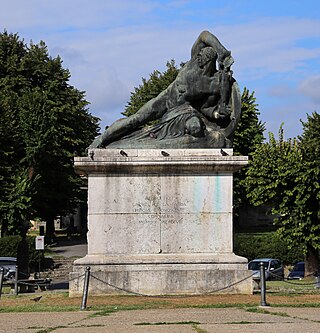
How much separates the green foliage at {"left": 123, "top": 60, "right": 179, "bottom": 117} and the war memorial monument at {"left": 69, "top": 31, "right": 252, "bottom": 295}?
49006mm

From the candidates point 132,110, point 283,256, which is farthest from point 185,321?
point 132,110

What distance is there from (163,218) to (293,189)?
2300 cm

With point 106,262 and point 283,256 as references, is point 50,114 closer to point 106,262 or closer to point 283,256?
point 283,256

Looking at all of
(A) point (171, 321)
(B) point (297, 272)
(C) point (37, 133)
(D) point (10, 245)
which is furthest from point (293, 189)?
(A) point (171, 321)

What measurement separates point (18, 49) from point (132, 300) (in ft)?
174

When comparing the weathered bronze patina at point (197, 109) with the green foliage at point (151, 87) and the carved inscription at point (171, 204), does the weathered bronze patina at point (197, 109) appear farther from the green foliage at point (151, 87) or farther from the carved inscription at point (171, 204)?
the green foliage at point (151, 87)

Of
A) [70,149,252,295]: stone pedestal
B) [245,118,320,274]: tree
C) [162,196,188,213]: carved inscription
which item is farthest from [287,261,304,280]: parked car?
[162,196,188,213]: carved inscription

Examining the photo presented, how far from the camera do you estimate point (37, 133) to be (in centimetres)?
5916

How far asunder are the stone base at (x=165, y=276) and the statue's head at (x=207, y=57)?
4.77 metres

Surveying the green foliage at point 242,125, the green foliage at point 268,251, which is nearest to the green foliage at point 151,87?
the green foliage at point 242,125

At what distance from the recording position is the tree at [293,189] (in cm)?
4025

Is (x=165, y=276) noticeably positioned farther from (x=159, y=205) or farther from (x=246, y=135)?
(x=246, y=135)

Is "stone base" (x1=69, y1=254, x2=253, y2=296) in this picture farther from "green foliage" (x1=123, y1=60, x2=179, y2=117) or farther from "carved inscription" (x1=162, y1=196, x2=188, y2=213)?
"green foliage" (x1=123, y1=60, x2=179, y2=117)

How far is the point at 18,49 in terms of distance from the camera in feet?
224
